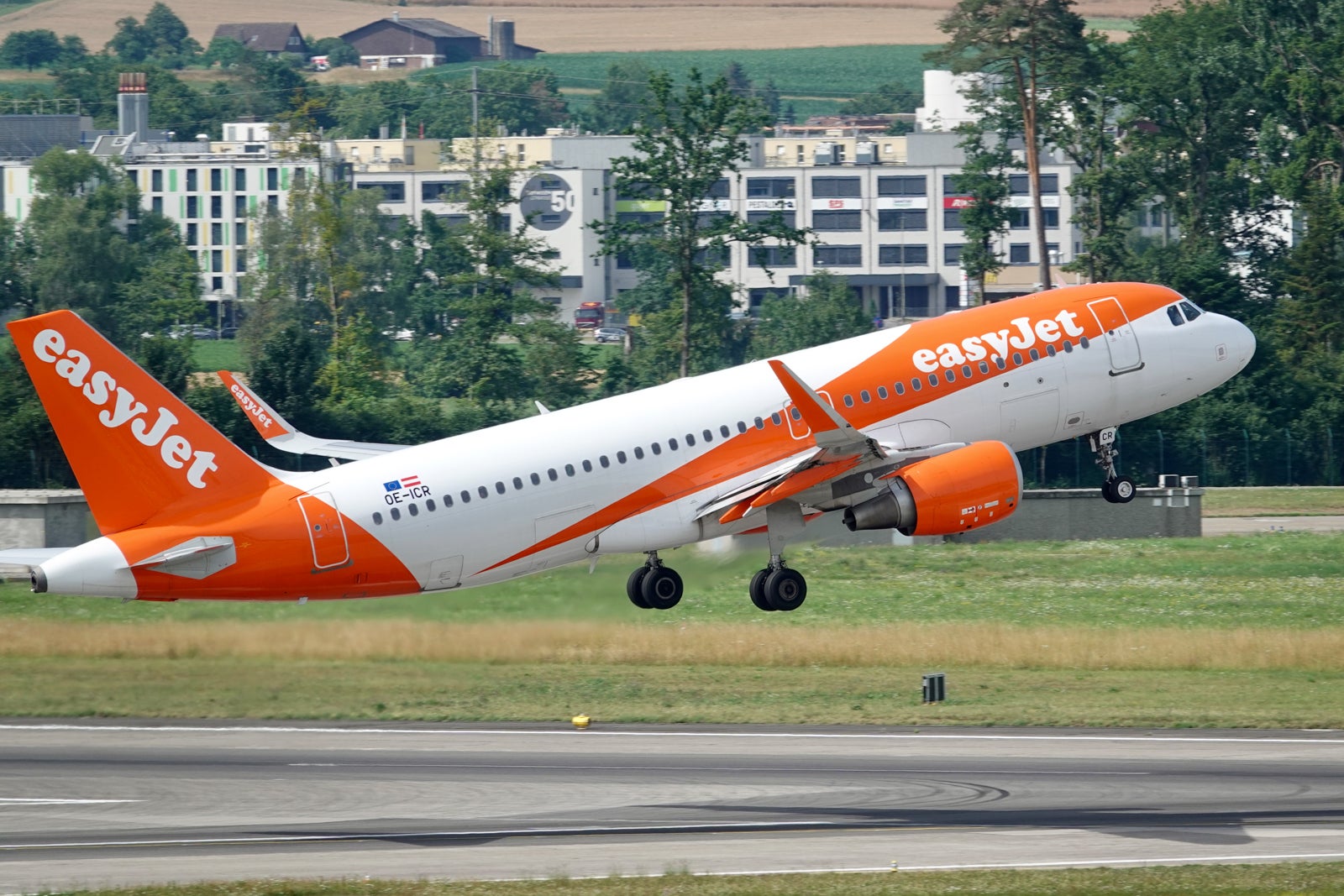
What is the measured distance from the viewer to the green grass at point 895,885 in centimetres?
3578

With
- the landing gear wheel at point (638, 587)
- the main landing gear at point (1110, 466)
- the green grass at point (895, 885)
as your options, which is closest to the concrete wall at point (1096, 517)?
the main landing gear at point (1110, 466)

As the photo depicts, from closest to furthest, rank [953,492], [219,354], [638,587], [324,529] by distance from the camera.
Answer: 1. [324,529]
2. [953,492]
3. [638,587]
4. [219,354]

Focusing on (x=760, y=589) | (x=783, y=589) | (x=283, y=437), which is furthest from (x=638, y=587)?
(x=283, y=437)

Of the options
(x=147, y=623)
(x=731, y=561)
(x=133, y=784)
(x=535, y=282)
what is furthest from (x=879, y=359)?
(x=535, y=282)

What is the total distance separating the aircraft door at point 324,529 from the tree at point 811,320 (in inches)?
3768

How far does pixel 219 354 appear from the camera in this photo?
600 feet

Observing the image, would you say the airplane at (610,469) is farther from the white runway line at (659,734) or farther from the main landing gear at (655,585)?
the white runway line at (659,734)

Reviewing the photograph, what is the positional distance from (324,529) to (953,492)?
1345cm

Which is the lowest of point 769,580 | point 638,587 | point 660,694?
point 660,694

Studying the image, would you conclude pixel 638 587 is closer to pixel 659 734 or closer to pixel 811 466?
pixel 811 466

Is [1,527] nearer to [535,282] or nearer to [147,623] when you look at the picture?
[147,623]

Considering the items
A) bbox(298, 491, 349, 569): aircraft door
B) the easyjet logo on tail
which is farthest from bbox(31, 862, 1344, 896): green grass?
the easyjet logo on tail

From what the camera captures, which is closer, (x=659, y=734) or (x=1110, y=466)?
(x=1110, y=466)

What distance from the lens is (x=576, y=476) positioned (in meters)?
41.8
